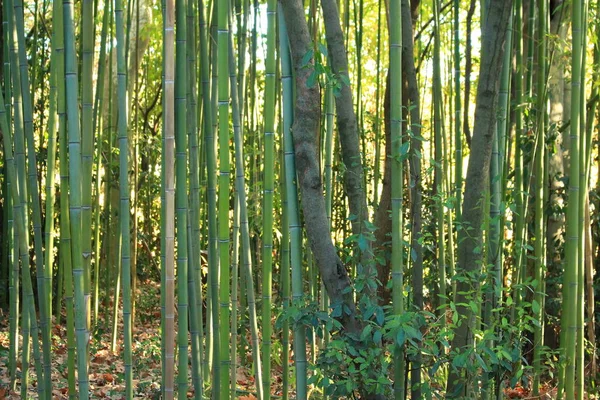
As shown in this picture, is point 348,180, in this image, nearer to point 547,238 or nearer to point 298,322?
point 298,322

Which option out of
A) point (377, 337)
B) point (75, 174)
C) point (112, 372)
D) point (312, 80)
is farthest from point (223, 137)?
point (112, 372)

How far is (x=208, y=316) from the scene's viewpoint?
328 cm

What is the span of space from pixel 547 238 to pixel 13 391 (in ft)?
9.99

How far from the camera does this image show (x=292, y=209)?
2311mm

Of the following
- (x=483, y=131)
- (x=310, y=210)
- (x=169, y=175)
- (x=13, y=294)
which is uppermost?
(x=483, y=131)

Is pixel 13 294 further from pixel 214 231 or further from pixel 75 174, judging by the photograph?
pixel 75 174

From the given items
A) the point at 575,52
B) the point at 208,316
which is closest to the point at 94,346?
the point at 208,316

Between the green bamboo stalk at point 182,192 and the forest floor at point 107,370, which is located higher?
the green bamboo stalk at point 182,192

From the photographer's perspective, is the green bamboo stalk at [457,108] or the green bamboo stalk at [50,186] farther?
the green bamboo stalk at [457,108]

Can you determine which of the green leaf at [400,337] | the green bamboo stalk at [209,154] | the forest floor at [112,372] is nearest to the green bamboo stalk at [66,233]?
the green bamboo stalk at [209,154]

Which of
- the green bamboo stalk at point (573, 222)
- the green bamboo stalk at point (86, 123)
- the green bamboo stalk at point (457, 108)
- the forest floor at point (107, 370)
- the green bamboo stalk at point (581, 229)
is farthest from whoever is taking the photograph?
the forest floor at point (107, 370)

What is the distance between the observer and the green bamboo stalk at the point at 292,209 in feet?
7.63

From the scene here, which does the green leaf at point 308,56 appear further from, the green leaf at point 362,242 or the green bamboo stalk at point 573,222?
the green bamboo stalk at point 573,222

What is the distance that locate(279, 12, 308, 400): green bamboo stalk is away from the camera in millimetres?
2324
